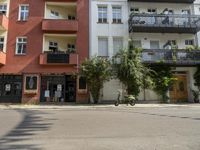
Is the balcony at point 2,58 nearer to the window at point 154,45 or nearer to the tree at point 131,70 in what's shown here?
the tree at point 131,70

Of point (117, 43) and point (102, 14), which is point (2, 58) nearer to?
point (102, 14)

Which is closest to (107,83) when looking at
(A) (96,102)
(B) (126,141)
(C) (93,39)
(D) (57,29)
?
(A) (96,102)

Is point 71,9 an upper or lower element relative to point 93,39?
upper

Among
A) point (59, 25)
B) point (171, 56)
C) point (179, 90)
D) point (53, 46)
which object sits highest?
point (59, 25)

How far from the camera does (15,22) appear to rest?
28047mm

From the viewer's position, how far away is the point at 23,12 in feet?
93.5

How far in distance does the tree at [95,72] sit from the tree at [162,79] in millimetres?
5233

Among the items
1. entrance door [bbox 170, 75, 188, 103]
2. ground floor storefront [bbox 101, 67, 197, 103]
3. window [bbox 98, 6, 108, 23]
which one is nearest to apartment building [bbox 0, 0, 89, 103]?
window [bbox 98, 6, 108, 23]

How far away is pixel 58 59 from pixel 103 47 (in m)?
5.06

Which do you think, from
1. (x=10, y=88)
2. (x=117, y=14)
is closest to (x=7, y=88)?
(x=10, y=88)

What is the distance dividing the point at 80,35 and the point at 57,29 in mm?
2479

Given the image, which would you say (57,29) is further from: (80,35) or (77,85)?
(77,85)

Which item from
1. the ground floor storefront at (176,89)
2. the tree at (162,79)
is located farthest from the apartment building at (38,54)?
the tree at (162,79)

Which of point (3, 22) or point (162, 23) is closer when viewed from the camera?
point (3, 22)
